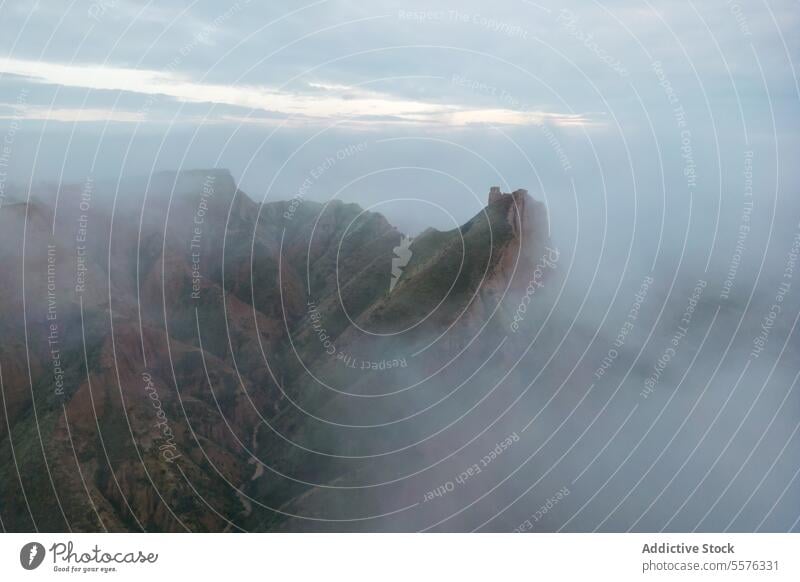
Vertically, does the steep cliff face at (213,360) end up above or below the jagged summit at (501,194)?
below

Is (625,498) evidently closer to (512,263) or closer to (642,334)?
(642,334)

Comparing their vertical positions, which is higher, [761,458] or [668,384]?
[668,384]

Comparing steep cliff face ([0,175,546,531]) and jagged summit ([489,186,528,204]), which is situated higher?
jagged summit ([489,186,528,204])

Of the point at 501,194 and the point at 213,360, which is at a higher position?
the point at 501,194

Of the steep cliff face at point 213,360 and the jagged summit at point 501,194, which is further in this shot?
the steep cliff face at point 213,360

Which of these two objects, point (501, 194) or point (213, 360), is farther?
point (213, 360)

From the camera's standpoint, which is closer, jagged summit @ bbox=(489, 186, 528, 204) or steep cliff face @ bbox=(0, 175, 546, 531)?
jagged summit @ bbox=(489, 186, 528, 204)

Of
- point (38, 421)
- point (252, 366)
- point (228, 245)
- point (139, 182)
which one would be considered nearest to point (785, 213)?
point (139, 182)

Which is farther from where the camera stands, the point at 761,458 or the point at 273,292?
the point at 273,292
